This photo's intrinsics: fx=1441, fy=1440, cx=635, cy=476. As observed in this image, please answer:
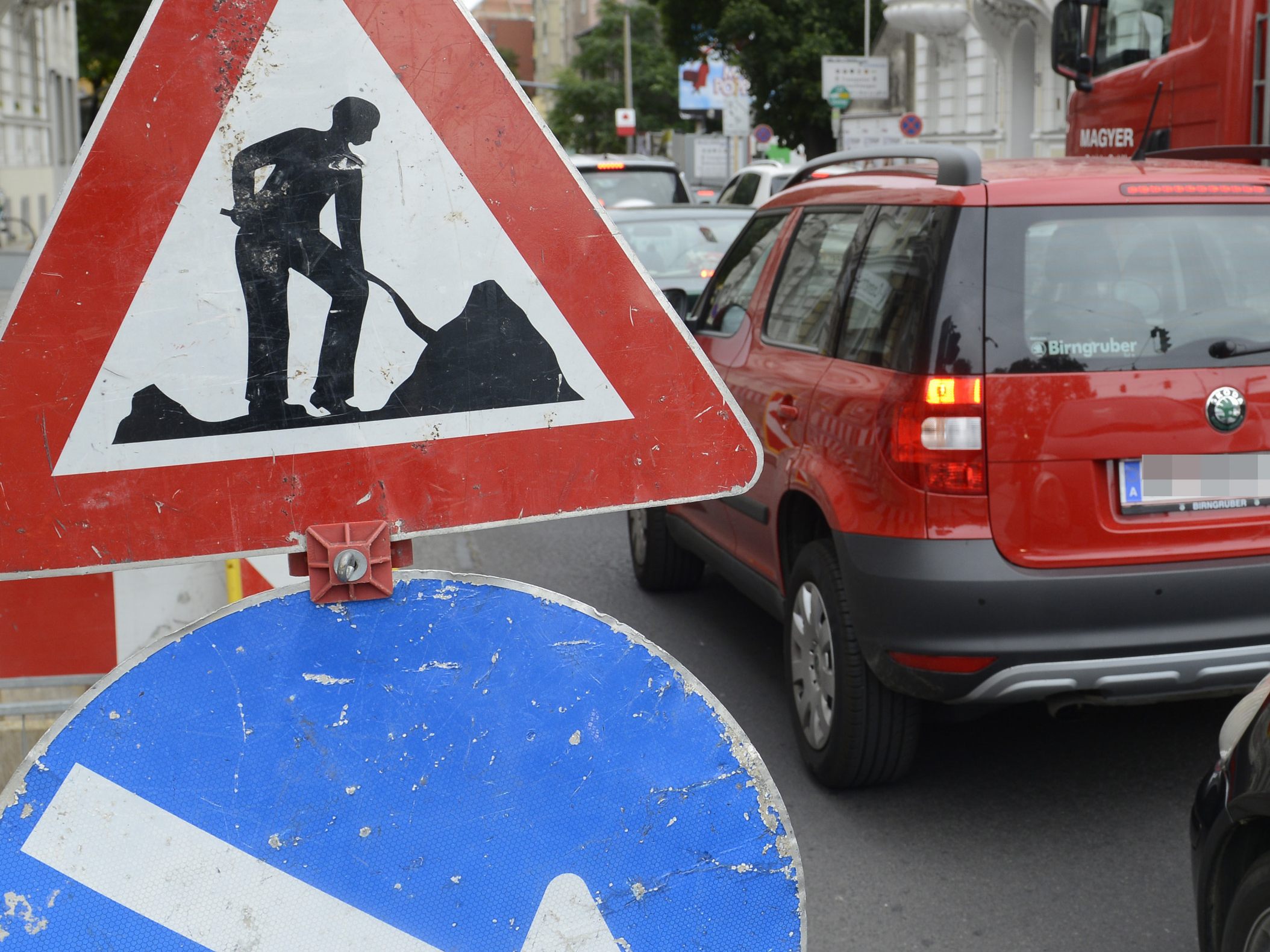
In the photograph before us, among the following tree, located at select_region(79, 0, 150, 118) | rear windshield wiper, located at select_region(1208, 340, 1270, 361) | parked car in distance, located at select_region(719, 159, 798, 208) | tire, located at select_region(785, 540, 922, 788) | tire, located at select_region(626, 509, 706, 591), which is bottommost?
tire, located at select_region(626, 509, 706, 591)

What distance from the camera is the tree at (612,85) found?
78.2m

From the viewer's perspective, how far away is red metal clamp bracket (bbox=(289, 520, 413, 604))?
163 centimetres

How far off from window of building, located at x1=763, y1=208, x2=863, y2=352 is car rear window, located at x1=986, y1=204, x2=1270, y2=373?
29.9 inches

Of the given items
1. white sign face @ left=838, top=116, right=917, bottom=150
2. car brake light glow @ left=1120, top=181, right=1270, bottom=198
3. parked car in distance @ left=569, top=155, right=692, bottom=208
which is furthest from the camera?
white sign face @ left=838, top=116, right=917, bottom=150

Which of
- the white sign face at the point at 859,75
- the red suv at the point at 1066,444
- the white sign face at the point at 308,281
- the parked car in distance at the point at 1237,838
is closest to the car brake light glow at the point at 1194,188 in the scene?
the red suv at the point at 1066,444

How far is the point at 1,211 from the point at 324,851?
26820 millimetres

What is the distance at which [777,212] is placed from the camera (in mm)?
5383

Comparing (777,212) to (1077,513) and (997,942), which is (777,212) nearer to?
(1077,513)

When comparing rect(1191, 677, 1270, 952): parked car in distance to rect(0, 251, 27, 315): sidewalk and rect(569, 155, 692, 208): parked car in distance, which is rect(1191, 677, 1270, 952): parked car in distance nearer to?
rect(0, 251, 27, 315): sidewalk

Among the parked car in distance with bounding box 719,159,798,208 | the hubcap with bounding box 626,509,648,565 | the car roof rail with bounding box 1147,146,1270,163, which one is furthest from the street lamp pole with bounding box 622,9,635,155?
the hubcap with bounding box 626,509,648,565

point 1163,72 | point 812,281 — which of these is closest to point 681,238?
point 1163,72

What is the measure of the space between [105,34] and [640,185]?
112 ft

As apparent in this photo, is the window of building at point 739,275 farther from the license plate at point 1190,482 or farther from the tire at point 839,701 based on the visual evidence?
the license plate at point 1190,482

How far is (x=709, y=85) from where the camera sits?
60812 millimetres
